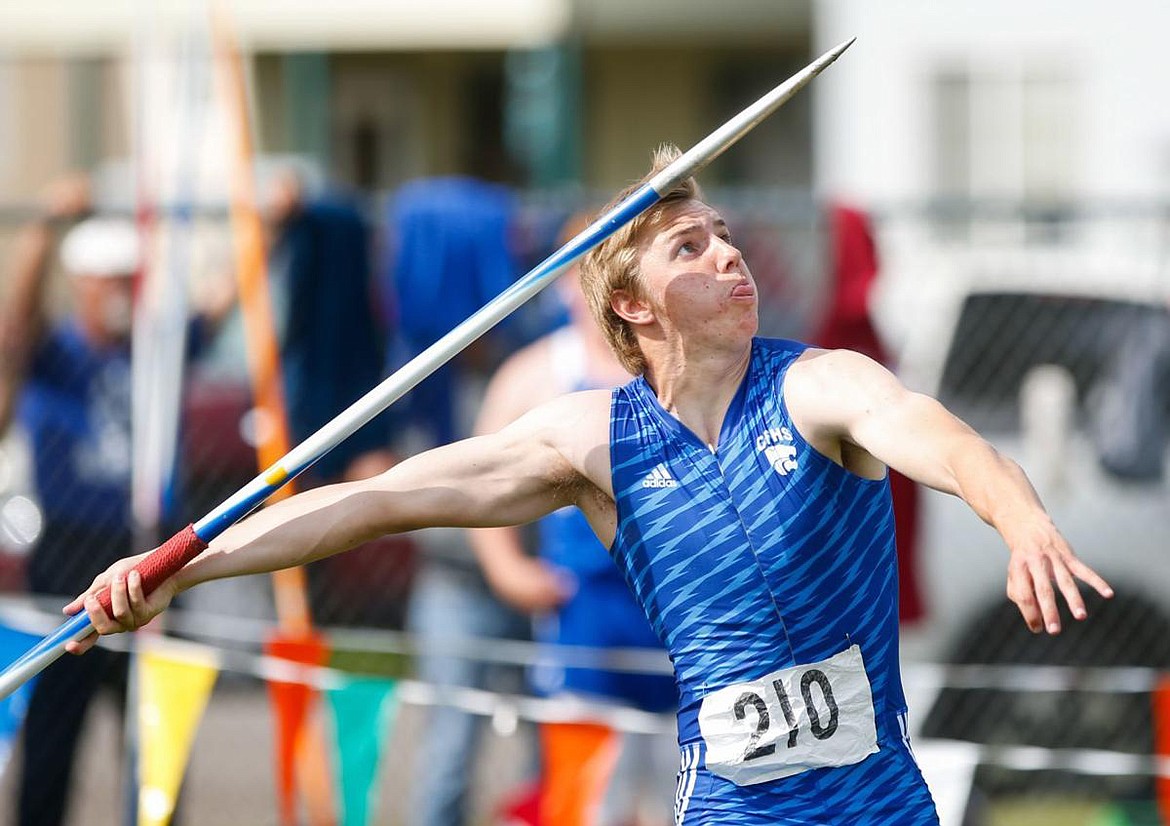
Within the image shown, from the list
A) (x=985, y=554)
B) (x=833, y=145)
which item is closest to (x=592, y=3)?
(x=833, y=145)

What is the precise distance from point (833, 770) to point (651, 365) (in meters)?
0.90

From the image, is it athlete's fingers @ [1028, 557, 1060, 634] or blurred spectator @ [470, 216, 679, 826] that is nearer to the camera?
athlete's fingers @ [1028, 557, 1060, 634]

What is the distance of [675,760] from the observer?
573 centimetres

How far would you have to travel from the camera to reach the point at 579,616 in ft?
19.1

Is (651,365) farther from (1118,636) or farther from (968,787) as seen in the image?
(1118,636)

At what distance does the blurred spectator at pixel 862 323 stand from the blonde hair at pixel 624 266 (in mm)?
2614

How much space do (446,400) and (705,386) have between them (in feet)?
10.6

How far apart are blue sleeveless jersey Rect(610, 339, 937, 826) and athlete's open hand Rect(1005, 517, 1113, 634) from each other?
71 cm

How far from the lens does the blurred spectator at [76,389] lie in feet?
21.5

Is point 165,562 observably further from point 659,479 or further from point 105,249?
point 105,249

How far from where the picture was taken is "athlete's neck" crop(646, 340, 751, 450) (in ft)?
11.8

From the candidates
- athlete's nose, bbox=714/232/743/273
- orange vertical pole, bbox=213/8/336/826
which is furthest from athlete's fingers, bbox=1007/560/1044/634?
orange vertical pole, bbox=213/8/336/826

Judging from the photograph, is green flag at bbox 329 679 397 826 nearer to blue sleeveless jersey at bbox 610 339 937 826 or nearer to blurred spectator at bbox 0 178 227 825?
blurred spectator at bbox 0 178 227 825

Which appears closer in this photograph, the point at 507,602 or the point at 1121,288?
the point at 507,602
